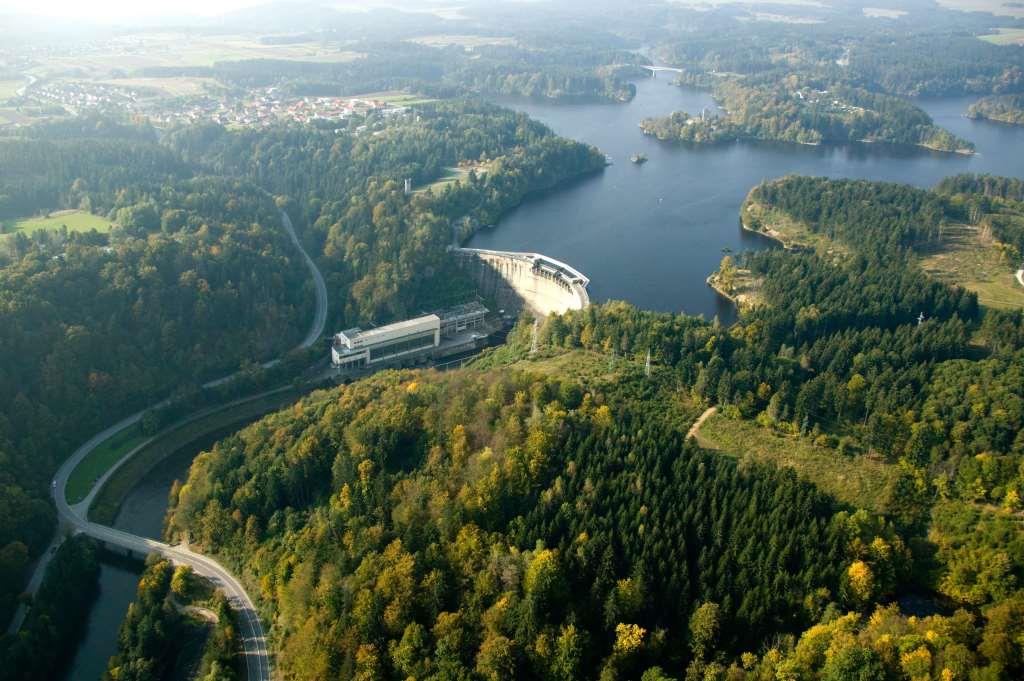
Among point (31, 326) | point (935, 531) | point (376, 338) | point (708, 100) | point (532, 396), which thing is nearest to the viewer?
point (935, 531)

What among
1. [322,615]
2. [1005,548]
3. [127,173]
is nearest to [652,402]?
[1005,548]

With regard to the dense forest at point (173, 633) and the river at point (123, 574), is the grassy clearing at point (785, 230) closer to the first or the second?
the river at point (123, 574)

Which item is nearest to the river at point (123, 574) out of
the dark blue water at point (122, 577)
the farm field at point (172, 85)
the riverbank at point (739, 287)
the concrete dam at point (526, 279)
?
the dark blue water at point (122, 577)

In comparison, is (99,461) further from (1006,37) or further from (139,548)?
(1006,37)

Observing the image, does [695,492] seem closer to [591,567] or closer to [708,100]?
[591,567]

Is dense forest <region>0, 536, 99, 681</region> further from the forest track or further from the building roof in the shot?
the forest track

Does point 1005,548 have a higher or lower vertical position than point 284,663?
higher
